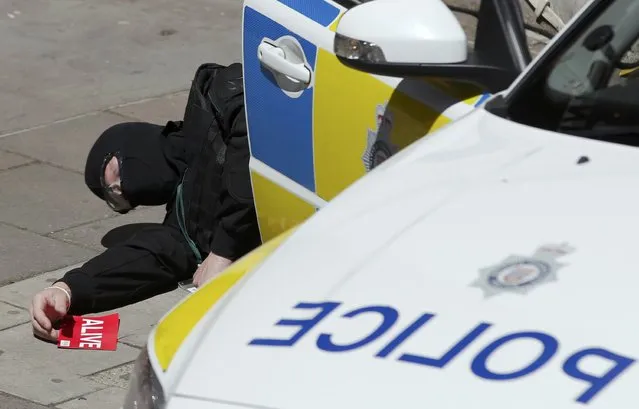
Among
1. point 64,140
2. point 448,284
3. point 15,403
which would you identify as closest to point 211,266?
point 15,403

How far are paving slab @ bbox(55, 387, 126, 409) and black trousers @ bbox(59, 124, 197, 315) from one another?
605mm

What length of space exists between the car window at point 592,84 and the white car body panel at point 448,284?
90 mm

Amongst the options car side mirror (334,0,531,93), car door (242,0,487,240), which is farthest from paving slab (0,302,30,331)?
car side mirror (334,0,531,93)

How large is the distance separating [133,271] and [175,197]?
1.16 ft

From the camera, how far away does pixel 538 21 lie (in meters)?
8.59

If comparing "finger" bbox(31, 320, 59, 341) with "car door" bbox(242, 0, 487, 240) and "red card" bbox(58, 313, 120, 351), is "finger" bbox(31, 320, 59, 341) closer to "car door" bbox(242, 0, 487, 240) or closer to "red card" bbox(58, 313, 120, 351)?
"red card" bbox(58, 313, 120, 351)

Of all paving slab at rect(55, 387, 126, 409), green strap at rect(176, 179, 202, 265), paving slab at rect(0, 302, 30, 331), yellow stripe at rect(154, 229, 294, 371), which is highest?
yellow stripe at rect(154, 229, 294, 371)

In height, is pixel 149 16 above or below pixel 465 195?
below

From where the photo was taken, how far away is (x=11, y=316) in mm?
5188

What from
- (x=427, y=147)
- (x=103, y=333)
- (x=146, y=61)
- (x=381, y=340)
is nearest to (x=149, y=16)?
(x=146, y=61)

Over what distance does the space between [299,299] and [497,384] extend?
18.9 inches

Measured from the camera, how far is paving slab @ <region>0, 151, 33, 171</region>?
668 centimetres

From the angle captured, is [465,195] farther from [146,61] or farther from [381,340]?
[146,61]

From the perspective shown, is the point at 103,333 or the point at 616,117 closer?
the point at 616,117
